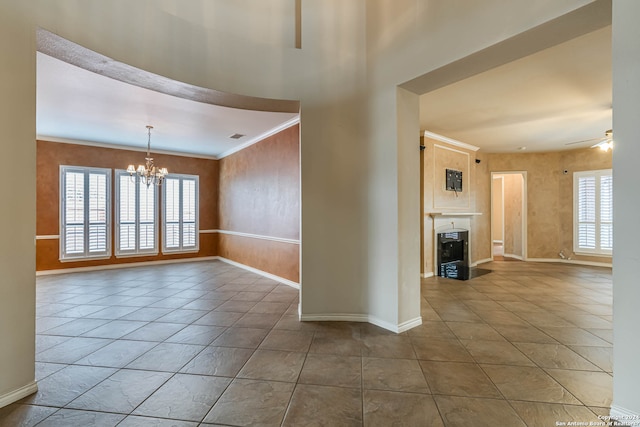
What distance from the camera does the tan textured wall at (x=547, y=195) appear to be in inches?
275

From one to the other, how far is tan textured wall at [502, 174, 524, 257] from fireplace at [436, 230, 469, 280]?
8.02 ft

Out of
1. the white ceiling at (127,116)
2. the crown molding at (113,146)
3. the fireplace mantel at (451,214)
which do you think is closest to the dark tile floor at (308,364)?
the fireplace mantel at (451,214)

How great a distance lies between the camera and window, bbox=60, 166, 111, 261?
5.94 meters

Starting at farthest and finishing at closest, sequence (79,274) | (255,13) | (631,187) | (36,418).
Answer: (79,274) → (255,13) → (36,418) → (631,187)

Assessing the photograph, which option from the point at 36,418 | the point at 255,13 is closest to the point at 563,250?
the point at 255,13

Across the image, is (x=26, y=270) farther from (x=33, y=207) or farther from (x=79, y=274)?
(x=79, y=274)

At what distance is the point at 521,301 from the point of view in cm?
393

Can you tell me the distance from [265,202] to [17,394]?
4.16 metres

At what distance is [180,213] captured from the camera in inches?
289

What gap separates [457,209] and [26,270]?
22.1ft

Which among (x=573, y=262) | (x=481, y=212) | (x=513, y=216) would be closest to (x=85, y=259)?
(x=481, y=212)

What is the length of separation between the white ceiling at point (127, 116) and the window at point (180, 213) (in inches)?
40.7

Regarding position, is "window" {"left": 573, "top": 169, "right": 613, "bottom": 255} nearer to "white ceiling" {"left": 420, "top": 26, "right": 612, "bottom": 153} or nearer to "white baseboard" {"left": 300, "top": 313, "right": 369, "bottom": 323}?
"white ceiling" {"left": 420, "top": 26, "right": 612, "bottom": 153}

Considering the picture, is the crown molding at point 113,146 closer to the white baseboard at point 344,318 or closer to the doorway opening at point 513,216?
the white baseboard at point 344,318
